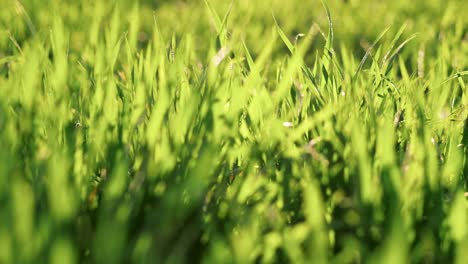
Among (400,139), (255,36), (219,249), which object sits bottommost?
(255,36)

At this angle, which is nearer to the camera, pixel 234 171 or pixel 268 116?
pixel 234 171

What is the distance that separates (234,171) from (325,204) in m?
0.13

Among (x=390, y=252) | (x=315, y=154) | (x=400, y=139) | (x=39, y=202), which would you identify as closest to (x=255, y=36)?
(x=400, y=139)

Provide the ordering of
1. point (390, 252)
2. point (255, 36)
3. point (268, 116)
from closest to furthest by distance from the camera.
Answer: point (390, 252)
point (268, 116)
point (255, 36)

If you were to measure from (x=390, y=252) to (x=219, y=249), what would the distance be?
148mm

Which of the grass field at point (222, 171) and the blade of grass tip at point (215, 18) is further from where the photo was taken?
the blade of grass tip at point (215, 18)

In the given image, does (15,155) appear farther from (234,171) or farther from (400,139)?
(400,139)

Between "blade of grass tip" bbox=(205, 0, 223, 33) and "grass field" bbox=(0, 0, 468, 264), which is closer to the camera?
"grass field" bbox=(0, 0, 468, 264)

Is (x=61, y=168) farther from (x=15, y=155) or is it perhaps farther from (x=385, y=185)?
(x=385, y=185)

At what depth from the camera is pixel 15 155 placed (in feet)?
2.46

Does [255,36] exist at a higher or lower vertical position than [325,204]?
lower

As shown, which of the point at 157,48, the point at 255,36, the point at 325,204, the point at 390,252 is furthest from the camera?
the point at 255,36

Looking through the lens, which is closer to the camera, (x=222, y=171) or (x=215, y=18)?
(x=222, y=171)

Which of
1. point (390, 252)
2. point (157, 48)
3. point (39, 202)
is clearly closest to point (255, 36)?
point (157, 48)
